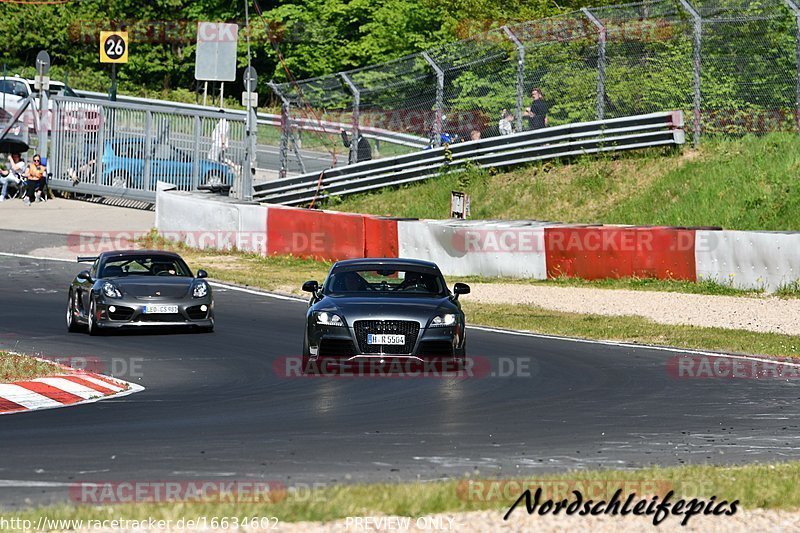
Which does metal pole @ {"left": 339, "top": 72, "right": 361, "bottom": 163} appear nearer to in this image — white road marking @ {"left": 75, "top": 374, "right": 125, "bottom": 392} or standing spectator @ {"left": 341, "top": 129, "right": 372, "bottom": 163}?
standing spectator @ {"left": 341, "top": 129, "right": 372, "bottom": 163}

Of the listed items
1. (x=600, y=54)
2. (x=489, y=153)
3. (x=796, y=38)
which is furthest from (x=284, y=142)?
(x=796, y=38)

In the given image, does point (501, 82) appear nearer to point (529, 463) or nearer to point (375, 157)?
point (375, 157)

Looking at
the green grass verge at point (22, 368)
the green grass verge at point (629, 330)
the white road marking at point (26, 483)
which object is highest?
the green grass verge at point (629, 330)

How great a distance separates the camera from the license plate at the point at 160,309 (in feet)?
62.8

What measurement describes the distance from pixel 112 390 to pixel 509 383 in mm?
4035

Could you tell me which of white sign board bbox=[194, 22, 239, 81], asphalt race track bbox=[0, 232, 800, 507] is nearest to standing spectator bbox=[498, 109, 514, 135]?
white sign board bbox=[194, 22, 239, 81]

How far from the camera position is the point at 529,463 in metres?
10.4

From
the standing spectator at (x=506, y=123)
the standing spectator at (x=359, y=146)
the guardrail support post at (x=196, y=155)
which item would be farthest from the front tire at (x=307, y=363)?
the guardrail support post at (x=196, y=155)

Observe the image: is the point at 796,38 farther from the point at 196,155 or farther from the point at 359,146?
the point at 196,155

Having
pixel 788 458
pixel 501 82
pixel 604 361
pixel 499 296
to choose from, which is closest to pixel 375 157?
pixel 501 82

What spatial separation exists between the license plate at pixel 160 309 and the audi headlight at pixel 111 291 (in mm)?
411

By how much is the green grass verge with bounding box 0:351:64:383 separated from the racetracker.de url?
736cm

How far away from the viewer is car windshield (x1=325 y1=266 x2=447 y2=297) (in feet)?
53.5

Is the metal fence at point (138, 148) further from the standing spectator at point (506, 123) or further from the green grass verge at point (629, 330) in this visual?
the green grass verge at point (629, 330)
